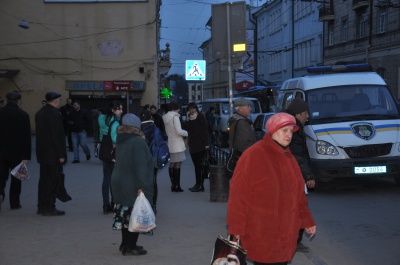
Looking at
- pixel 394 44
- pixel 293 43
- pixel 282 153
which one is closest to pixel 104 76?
pixel 394 44

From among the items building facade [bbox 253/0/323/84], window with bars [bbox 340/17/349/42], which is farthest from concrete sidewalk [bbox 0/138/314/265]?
building facade [bbox 253/0/323/84]

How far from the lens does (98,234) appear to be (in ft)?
26.2

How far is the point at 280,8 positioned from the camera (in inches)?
2285

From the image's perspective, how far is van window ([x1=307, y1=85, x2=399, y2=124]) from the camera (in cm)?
1175

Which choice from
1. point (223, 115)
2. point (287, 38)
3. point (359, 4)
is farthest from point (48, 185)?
point (287, 38)

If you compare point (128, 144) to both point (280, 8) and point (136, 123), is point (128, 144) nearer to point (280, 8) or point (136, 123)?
point (136, 123)

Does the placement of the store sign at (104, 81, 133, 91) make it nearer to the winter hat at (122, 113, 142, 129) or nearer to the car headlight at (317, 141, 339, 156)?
the car headlight at (317, 141, 339, 156)

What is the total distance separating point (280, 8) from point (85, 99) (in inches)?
1153

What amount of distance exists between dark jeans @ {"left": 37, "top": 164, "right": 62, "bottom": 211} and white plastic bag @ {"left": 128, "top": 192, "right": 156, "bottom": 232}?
3.10 meters

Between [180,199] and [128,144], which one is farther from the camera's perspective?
[180,199]

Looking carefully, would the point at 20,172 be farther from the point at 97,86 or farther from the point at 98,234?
the point at 97,86

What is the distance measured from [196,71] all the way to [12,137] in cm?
842

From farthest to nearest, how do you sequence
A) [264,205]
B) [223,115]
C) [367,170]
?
[223,115] < [367,170] < [264,205]

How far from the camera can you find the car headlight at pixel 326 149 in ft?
36.2
